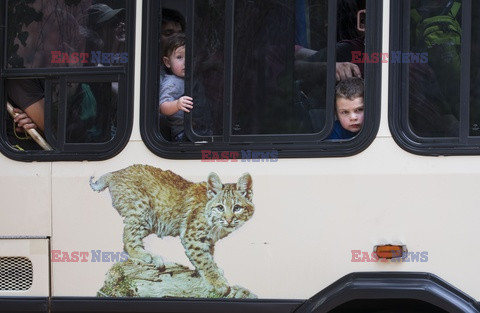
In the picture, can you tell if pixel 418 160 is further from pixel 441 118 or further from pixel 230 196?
pixel 230 196

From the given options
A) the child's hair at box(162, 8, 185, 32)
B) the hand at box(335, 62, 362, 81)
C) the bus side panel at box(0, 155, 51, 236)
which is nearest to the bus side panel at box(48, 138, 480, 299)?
the bus side panel at box(0, 155, 51, 236)

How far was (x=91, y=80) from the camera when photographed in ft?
15.9

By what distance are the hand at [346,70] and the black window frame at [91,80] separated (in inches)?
43.3

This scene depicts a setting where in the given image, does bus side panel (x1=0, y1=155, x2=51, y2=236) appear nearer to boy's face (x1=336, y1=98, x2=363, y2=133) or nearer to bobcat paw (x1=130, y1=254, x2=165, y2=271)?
bobcat paw (x1=130, y1=254, x2=165, y2=271)

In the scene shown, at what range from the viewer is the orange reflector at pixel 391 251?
4.46 metres

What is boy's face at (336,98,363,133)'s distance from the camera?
4.59 meters

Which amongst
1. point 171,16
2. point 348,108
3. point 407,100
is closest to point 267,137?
point 348,108

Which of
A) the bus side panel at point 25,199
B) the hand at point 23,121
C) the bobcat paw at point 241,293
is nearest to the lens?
the bobcat paw at point 241,293

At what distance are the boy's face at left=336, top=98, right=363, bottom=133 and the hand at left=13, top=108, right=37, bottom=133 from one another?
5.62 ft

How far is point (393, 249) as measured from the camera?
4.46 meters

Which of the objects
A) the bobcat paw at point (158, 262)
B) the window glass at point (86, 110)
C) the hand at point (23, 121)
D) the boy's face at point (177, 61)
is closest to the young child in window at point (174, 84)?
the boy's face at point (177, 61)

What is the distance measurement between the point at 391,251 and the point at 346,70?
96cm

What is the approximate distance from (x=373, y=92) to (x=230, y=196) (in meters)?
0.91

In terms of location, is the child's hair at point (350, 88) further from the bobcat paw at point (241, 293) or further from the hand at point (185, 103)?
the bobcat paw at point (241, 293)
